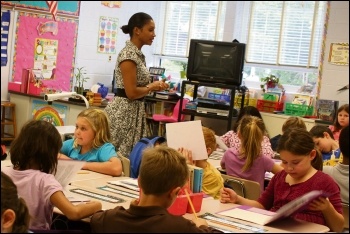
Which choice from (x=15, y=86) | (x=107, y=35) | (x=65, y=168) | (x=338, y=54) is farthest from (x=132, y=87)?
(x=107, y=35)

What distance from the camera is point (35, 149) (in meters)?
2.38

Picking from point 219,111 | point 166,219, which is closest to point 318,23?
point 219,111

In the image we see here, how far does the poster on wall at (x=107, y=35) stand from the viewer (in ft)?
27.2

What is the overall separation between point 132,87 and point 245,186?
106 cm

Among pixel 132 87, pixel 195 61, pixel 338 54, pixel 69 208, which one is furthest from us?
pixel 195 61

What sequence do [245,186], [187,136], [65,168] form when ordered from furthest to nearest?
[245,186]
[187,136]
[65,168]

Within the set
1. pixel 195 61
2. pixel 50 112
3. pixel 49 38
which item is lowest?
pixel 50 112

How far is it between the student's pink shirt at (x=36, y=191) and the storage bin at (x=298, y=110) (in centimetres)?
545

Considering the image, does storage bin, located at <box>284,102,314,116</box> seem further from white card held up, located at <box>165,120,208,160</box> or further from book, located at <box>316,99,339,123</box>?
white card held up, located at <box>165,120,208,160</box>

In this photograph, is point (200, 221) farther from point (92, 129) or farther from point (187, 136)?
point (92, 129)

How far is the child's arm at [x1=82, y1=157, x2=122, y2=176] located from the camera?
3.25 metres

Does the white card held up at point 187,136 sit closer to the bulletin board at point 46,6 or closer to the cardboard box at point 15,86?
the bulletin board at point 46,6

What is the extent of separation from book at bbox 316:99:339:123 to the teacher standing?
3.59 metres

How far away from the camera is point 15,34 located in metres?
7.19
